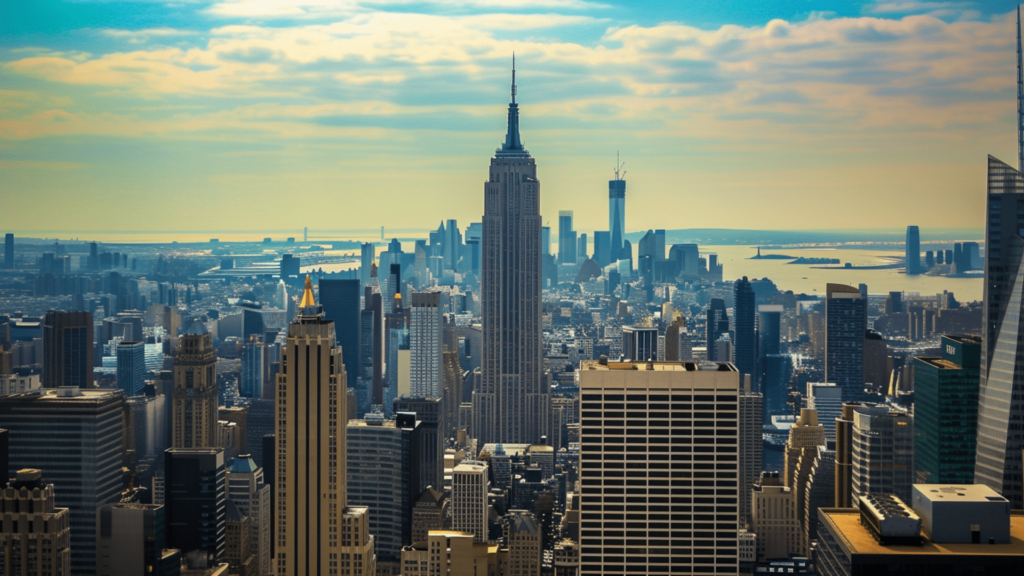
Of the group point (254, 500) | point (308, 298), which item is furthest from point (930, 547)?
point (254, 500)

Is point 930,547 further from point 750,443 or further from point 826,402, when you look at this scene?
point 826,402

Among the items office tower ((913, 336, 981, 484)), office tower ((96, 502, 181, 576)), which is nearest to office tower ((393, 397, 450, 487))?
office tower ((96, 502, 181, 576))

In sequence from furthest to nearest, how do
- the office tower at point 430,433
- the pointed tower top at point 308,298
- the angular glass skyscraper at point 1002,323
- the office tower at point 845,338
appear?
the office tower at point 845,338 → the office tower at point 430,433 → the pointed tower top at point 308,298 → the angular glass skyscraper at point 1002,323

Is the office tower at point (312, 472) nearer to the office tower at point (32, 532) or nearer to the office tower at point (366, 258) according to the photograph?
the office tower at point (32, 532)

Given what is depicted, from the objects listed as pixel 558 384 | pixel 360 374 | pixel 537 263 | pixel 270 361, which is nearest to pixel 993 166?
pixel 270 361

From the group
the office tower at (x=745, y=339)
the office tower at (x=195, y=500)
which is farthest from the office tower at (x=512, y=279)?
the office tower at (x=195, y=500)
